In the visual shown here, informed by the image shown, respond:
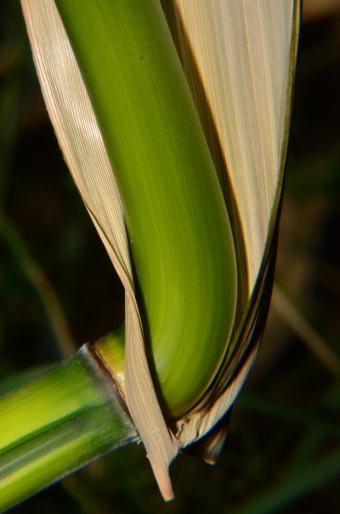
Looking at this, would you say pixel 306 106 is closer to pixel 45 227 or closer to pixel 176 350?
pixel 45 227

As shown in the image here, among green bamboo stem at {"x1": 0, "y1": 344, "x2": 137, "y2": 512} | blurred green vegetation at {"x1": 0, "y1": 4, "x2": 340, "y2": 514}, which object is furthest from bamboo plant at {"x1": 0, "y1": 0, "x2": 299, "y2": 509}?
blurred green vegetation at {"x1": 0, "y1": 4, "x2": 340, "y2": 514}

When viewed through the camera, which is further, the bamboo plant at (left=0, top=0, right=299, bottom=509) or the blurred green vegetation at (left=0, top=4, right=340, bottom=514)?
the blurred green vegetation at (left=0, top=4, right=340, bottom=514)

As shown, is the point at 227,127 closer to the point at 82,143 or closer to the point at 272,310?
the point at 82,143

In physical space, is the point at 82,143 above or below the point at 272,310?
above

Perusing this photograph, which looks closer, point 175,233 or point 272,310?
point 175,233

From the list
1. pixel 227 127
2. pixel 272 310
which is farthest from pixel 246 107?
pixel 272 310

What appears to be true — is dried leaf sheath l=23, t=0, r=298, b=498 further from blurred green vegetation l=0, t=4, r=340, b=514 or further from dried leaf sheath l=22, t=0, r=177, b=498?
blurred green vegetation l=0, t=4, r=340, b=514

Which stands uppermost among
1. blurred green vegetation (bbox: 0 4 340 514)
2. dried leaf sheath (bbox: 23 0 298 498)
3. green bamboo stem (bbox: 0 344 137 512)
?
dried leaf sheath (bbox: 23 0 298 498)
